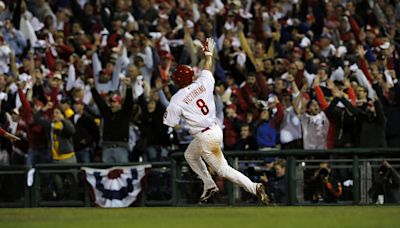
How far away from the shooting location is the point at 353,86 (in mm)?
23406

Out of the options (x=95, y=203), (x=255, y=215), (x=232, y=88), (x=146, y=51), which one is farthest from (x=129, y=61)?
(x=255, y=215)

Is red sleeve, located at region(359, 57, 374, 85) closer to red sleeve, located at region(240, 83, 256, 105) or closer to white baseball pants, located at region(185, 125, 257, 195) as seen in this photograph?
red sleeve, located at region(240, 83, 256, 105)

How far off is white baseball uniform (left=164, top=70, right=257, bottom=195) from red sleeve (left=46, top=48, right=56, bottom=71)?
9.49 meters

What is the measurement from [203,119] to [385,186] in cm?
468

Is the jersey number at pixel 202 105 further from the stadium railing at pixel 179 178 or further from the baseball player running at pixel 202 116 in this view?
the stadium railing at pixel 179 178

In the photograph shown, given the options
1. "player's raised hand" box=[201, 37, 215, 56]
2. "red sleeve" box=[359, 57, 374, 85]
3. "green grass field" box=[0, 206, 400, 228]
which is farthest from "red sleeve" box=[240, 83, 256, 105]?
"player's raised hand" box=[201, 37, 215, 56]

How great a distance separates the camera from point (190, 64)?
27.3m

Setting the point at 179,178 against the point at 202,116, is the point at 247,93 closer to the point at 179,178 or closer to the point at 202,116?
the point at 179,178

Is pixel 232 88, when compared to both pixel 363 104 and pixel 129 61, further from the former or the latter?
pixel 363 104

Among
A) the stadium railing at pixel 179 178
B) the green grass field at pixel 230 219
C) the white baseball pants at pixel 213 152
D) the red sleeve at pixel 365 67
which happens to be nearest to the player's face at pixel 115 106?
the stadium railing at pixel 179 178

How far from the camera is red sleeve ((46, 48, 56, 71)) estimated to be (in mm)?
27531

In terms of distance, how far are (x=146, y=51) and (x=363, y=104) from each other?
6.15 metres

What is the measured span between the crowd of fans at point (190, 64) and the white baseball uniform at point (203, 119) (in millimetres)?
4350

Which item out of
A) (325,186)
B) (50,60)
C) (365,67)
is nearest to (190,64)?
(50,60)
